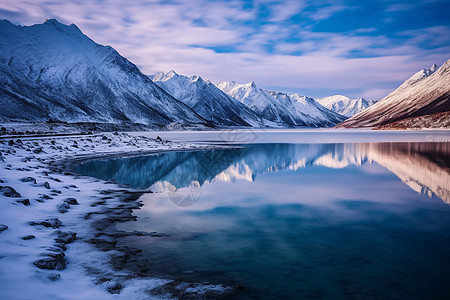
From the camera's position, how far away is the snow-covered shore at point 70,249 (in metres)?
8.09

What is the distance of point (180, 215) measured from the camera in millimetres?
15438

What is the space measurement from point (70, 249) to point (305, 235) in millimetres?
8083

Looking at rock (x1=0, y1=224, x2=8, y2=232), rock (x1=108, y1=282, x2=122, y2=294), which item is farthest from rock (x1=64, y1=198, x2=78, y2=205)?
rock (x1=108, y1=282, x2=122, y2=294)

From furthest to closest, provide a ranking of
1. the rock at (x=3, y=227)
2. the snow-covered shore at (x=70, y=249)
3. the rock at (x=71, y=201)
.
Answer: the rock at (x=71, y=201), the rock at (x=3, y=227), the snow-covered shore at (x=70, y=249)

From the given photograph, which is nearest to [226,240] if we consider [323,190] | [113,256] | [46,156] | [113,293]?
[113,256]

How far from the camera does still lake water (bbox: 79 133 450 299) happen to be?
9.02 meters

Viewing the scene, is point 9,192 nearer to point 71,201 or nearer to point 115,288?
point 71,201

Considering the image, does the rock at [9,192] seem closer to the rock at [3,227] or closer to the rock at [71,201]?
the rock at [71,201]

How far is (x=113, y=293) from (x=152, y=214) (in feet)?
24.2

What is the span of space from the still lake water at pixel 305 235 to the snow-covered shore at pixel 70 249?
0.72m

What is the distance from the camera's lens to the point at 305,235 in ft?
42.0

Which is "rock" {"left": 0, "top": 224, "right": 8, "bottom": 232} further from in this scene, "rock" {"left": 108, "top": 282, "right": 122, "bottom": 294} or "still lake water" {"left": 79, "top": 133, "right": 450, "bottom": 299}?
"rock" {"left": 108, "top": 282, "right": 122, "bottom": 294}

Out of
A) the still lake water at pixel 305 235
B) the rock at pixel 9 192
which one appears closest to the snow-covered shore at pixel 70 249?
the rock at pixel 9 192

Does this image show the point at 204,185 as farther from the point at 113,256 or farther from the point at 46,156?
the point at 46,156
